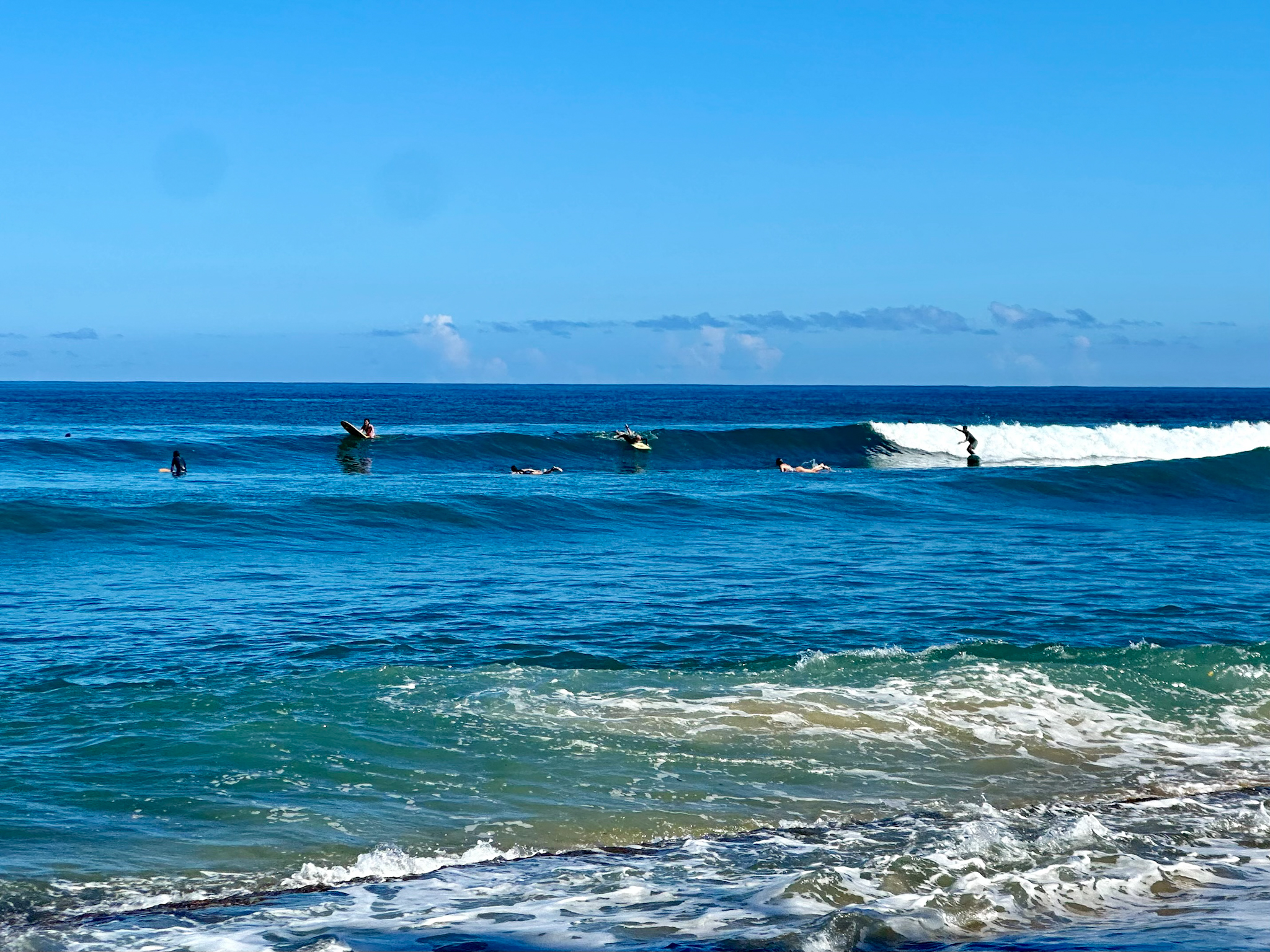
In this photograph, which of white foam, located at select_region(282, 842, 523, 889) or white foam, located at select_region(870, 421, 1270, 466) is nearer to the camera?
white foam, located at select_region(282, 842, 523, 889)

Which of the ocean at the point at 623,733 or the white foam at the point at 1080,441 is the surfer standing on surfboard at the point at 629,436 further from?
the ocean at the point at 623,733

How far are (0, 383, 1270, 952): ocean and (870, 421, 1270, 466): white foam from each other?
105 feet

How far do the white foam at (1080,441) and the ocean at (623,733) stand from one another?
31.9 meters

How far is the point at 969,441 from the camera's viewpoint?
57312 mm

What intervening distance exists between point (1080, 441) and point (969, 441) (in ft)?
21.4

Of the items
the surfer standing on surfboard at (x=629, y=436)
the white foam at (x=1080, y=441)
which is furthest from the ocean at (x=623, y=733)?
the white foam at (x=1080, y=441)

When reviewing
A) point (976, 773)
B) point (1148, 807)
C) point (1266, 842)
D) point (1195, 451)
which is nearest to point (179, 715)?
point (976, 773)

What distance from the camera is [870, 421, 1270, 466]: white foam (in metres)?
57.1

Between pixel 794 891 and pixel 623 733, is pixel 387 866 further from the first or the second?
pixel 623 733

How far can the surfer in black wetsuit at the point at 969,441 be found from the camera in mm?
52812

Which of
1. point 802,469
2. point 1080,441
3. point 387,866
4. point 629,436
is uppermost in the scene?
point 1080,441

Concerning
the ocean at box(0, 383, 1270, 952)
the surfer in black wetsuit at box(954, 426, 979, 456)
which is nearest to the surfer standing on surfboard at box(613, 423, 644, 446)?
the surfer in black wetsuit at box(954, 426, 979, 456)

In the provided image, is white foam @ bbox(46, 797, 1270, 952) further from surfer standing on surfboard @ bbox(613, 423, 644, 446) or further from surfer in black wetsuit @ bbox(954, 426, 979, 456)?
surfer standing on surfboard @ bbox(613, 423, 644, 446)

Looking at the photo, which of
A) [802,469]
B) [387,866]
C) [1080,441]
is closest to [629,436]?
[802,469]
